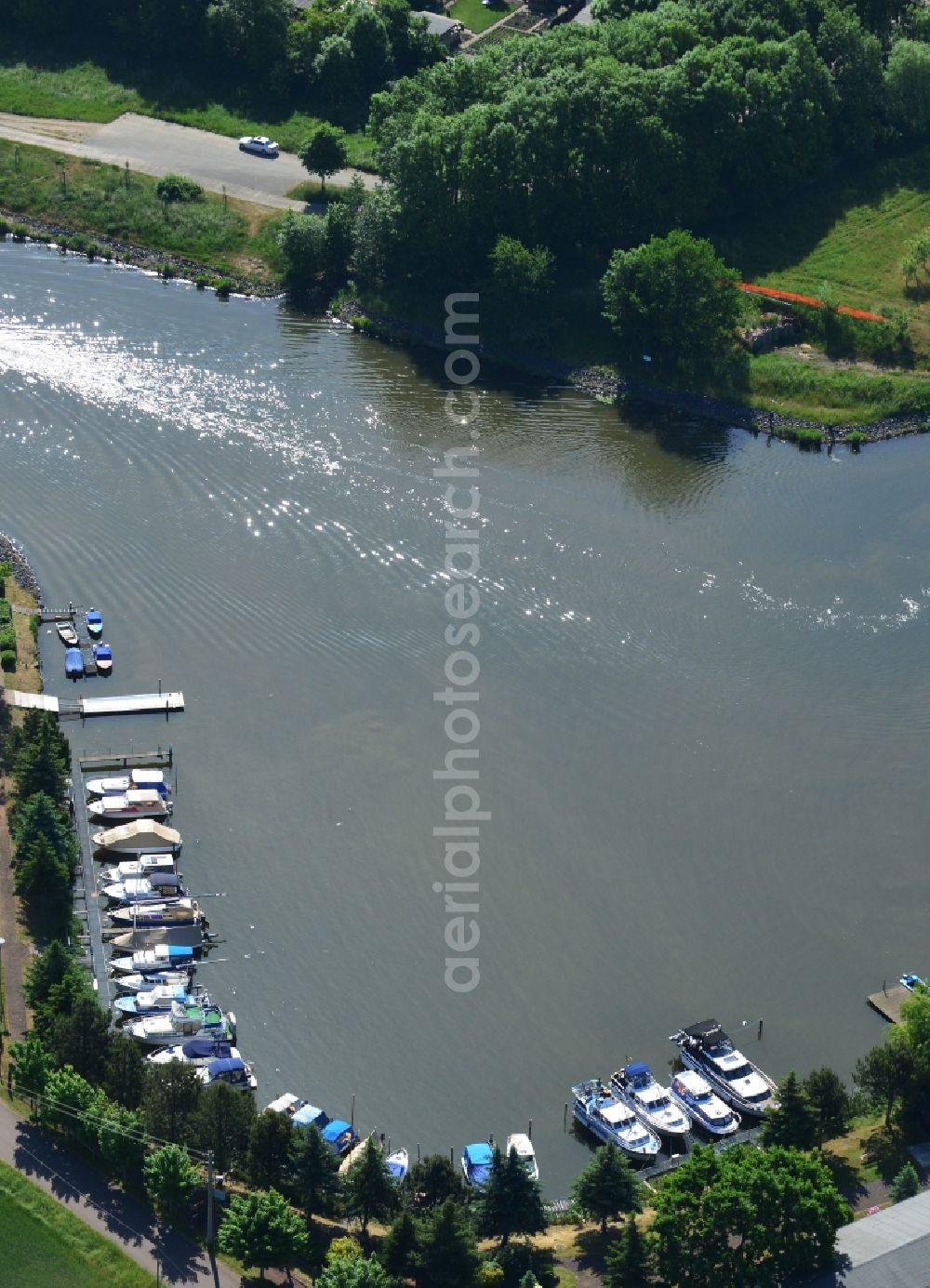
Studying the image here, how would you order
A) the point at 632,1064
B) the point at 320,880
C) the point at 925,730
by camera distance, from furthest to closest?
1. the point at 925,730
2. the point at 320,880
3. the point at 632,1064

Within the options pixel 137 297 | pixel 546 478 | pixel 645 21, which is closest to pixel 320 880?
pixel 546 478

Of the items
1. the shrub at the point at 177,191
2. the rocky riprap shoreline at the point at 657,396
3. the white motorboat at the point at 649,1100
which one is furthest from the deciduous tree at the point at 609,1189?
the shrub at the point at 177,191

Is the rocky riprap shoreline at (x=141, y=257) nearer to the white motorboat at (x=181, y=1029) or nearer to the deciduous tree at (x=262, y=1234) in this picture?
the white motorboat at (x=181, y=1029)

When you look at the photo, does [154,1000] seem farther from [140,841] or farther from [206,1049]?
[140,841]

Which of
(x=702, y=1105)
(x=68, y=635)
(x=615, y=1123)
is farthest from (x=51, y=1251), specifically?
(x=68, y=635)

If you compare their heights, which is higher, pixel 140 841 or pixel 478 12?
pixel 478 12

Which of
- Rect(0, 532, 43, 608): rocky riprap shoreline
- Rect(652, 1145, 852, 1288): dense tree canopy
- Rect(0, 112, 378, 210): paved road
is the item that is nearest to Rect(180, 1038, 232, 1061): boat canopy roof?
Rect(652, 1145, 852, 1288): dense tree canopy

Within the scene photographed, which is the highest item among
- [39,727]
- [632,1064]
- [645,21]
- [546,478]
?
[645,21]

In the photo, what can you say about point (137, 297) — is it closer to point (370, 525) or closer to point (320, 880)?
point (370, 525)
